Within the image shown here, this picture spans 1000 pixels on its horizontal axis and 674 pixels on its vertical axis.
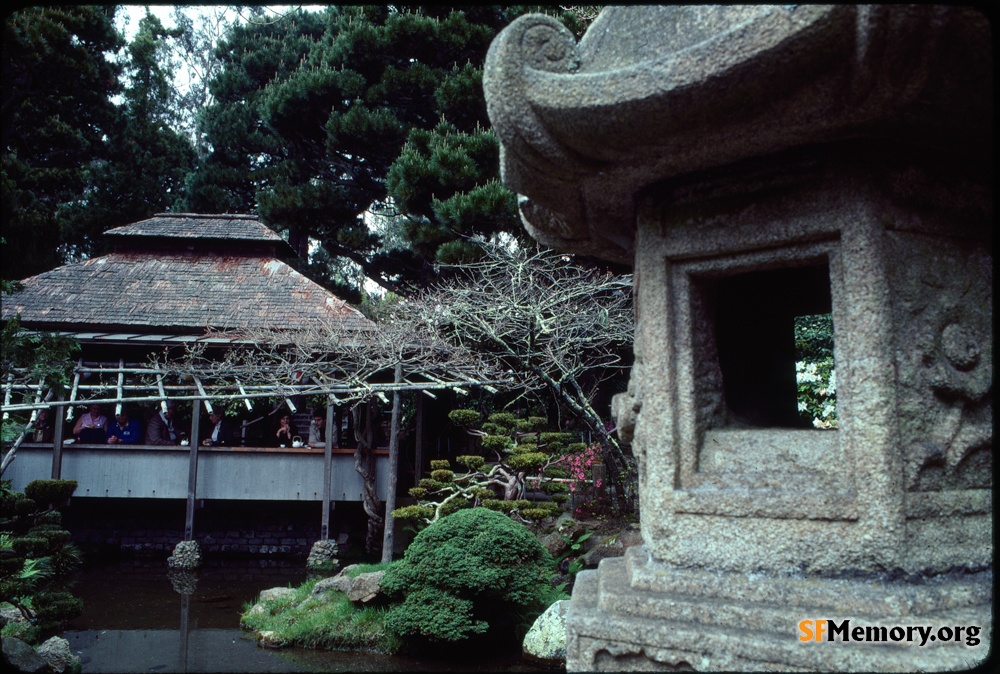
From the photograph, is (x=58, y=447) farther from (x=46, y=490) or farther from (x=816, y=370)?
(x=816, y=370)

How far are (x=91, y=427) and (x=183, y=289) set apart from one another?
2.95 metres

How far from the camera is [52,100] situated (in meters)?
15.9

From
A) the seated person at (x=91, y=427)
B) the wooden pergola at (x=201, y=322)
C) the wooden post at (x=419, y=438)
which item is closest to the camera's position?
the wooden pergola at (x=201, y=322)

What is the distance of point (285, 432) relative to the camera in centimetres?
1296

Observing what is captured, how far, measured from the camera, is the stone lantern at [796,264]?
1750 mm

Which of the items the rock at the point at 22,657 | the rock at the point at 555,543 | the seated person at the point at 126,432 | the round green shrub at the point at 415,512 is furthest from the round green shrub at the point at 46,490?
the rock at the point at 555,543

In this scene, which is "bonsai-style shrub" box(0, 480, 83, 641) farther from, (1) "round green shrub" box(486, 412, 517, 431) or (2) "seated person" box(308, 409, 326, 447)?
(2) "seated person" box(308, 409, 326, 447)

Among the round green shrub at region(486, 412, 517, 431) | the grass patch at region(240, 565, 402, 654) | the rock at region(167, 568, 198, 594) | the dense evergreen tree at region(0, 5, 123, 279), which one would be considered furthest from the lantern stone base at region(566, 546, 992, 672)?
the dense evergreen tree at region(0, 5, 123, 279)

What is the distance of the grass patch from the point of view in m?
7.17

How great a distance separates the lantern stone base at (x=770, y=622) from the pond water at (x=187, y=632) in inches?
179

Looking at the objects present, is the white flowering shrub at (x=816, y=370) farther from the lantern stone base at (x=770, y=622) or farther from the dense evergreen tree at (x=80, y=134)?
the dense evergreen tree at (x=80, y=134)

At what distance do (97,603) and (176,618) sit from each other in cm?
149

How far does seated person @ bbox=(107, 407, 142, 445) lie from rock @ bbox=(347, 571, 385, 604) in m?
6.71

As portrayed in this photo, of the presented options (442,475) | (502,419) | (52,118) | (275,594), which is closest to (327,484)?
(275,594)
